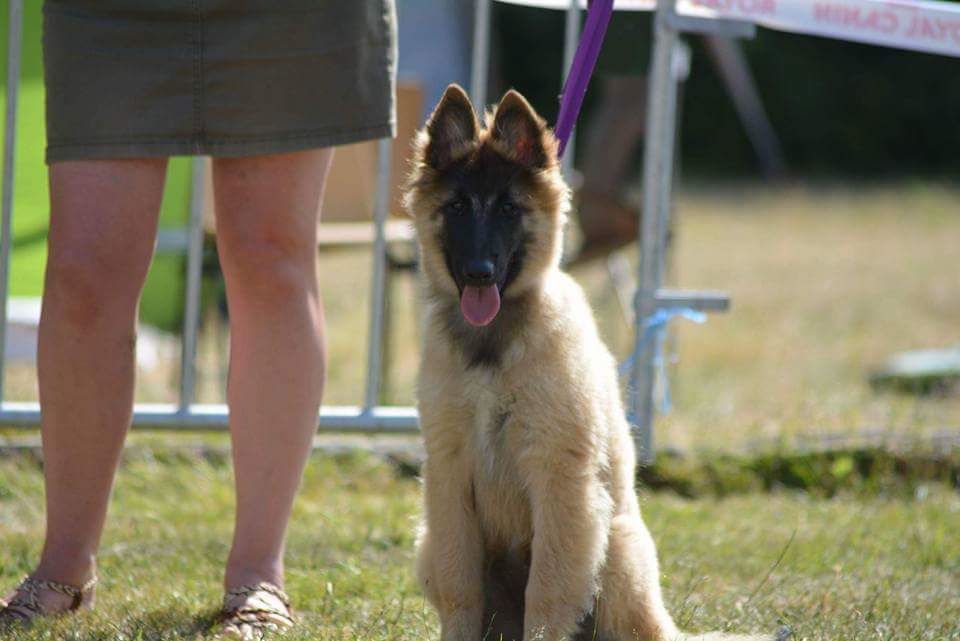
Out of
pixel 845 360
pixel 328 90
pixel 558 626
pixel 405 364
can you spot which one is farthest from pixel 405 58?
pixel 558 626

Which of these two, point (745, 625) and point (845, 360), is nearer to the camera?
point (745, 625)

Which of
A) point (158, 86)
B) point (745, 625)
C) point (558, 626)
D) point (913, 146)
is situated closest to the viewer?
point (558, 626)

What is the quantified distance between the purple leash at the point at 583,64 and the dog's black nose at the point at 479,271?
51 cm

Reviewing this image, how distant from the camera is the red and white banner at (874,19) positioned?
15.1ft

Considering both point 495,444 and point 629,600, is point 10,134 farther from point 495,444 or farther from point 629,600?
point 629,600

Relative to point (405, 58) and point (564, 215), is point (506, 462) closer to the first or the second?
point (564, 215)

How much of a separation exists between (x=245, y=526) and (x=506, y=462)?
2.60ft

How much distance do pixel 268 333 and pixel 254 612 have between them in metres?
0.72

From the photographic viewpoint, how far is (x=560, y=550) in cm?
316

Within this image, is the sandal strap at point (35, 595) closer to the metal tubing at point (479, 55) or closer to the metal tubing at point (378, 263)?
the metal tubing at point (378, 263)

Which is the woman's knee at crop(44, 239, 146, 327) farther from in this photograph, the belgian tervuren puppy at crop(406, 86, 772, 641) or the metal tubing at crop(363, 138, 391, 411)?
the metal tubing at crop(363, 138, 391, 411)

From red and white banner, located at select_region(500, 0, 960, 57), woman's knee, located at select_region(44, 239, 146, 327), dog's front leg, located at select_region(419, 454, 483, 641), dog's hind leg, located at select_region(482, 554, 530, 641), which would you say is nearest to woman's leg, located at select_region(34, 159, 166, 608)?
woman's knee, located at select_region(44, 239, 146, 327)

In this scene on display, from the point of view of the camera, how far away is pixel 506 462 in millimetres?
3268

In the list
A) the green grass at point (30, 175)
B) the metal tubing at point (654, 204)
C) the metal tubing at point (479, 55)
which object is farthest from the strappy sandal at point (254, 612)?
the green grass at point (30, 175)
